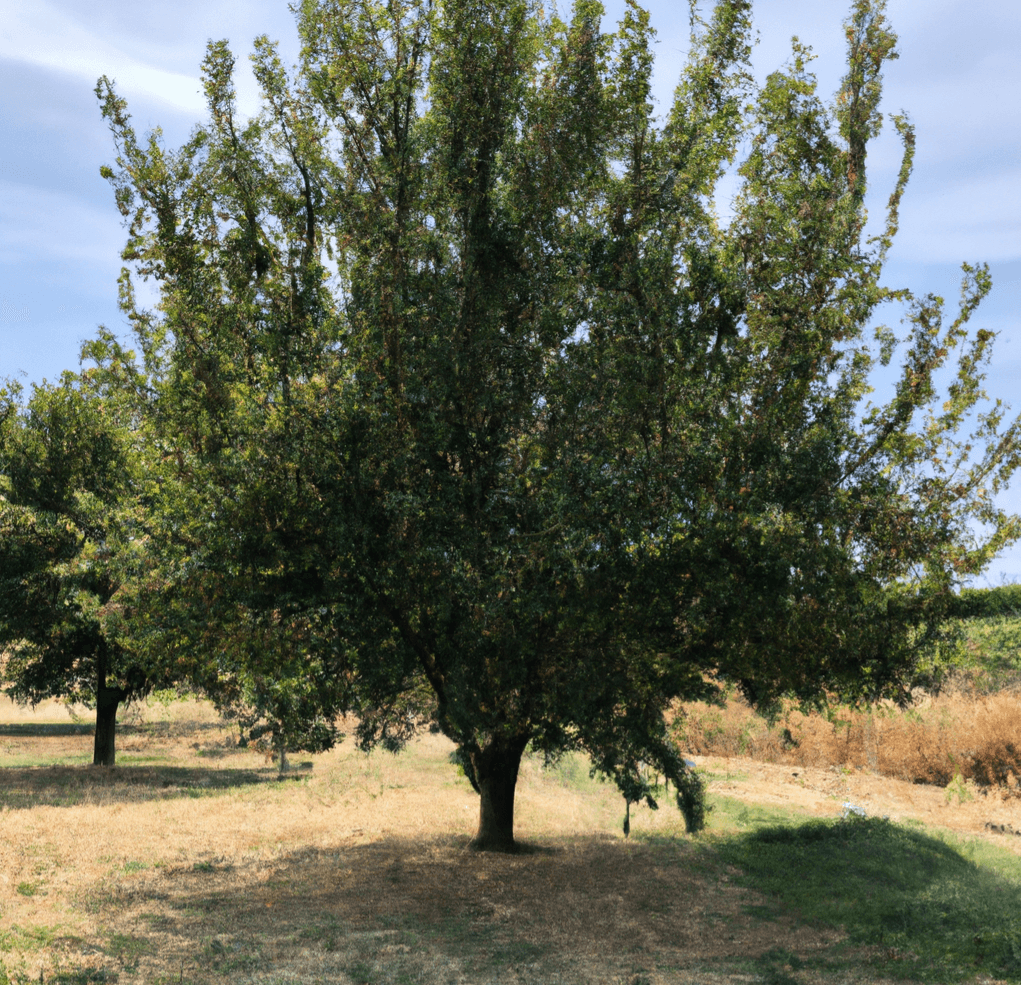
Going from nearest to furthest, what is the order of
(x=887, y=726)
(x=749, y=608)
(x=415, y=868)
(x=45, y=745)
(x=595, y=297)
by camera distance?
(x=749, y=608) < (x=595, y=297) < (x=415, y=868) < (x=887, y=726) < (x=45, y=745)

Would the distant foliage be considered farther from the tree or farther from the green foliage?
the green foliage

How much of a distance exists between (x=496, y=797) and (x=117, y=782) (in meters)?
12.0

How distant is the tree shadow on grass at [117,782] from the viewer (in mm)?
19438

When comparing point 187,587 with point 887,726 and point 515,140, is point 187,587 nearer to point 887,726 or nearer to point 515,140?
point 515,140

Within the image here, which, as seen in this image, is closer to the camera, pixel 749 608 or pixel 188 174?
Result: pixel 749 608

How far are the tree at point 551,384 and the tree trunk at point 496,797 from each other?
2752mm

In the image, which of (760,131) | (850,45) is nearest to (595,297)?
(760,131)

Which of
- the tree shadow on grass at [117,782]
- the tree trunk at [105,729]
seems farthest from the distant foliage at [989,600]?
the tree trunk at [105,729]

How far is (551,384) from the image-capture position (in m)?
10.9

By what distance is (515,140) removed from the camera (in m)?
11.6

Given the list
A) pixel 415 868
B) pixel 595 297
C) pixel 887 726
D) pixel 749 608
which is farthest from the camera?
pixel 887 726

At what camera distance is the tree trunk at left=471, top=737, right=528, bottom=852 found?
14711mm

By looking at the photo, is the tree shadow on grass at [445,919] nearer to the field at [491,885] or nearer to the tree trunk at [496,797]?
the field at [491,885]

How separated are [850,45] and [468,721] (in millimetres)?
9874
